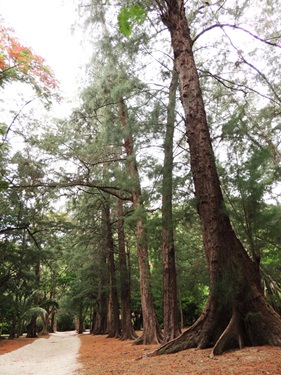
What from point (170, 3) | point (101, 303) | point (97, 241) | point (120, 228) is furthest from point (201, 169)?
point (101, 303)

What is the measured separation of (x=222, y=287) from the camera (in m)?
3.89

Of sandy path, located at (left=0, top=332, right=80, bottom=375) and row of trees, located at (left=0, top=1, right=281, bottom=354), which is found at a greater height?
row of trees, located at (left=0, top=1, right=281, bottom=354)

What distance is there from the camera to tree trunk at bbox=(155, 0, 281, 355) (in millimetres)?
3783

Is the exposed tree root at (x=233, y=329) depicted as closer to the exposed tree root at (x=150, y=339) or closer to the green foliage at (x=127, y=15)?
the green foliage at (x=127, y=15)

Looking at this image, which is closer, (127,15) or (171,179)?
(127,15)

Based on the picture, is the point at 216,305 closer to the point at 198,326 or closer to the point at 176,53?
the point at 198,326

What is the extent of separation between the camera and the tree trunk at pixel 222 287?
149 inches

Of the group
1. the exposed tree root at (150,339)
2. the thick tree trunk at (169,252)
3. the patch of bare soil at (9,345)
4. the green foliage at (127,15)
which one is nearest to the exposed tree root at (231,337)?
the thick tree trunk at (169,252)

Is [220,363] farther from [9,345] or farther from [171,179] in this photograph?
[9,345]

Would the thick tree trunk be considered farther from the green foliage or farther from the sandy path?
the green foliage

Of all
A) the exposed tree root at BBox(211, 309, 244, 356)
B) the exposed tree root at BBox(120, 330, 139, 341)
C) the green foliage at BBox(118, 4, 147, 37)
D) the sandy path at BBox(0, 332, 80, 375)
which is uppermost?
the green foliage at BBox(118, 4, 147, 37)

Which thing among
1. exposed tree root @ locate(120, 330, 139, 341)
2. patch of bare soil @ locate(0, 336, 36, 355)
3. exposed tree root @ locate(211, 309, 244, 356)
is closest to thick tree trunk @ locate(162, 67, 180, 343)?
exposed tree root @ locate(211, 309, 244, 356)

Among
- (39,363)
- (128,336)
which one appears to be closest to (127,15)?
(39,363)

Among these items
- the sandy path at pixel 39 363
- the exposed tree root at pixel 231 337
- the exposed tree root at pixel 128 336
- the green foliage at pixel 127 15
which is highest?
the green foliage at pixel 127 15
